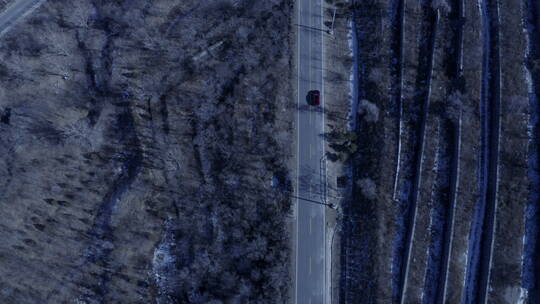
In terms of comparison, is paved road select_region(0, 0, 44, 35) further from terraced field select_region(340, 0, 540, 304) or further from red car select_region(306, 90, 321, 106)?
terraced field select_region(340, 0, 540, 304)

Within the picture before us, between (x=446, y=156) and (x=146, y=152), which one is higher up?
(x=146, y=152)

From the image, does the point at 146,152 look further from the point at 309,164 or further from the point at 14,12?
the point at 14,12

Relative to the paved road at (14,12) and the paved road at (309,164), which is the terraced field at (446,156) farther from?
the paved road at (14,12)

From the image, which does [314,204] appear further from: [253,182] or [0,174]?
[0,174]

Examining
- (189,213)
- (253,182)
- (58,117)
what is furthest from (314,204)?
(58,117)

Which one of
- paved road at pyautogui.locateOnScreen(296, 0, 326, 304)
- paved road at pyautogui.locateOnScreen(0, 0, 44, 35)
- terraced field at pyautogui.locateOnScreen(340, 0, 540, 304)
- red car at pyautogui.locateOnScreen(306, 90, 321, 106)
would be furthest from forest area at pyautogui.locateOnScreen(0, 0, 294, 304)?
terraced field at pyautogui.locateOnScreen(340, 0, 540, 304)

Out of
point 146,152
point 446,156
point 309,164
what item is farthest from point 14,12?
point 446,156

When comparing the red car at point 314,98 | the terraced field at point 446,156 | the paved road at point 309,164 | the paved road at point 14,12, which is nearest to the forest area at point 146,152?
the paved road at point 14,12
